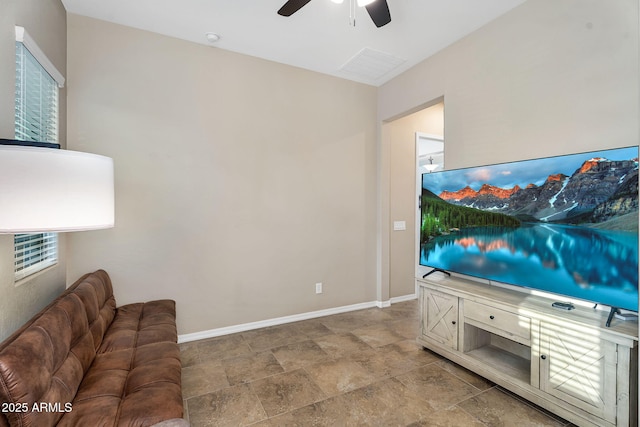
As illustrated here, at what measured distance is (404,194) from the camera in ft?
14.6

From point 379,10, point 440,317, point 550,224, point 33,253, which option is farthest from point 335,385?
point 379,10

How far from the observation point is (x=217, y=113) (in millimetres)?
3209

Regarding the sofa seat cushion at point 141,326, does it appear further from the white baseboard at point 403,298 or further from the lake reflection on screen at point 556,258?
the white baseboard at point 403,298

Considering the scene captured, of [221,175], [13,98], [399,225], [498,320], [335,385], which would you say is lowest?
[335,385]

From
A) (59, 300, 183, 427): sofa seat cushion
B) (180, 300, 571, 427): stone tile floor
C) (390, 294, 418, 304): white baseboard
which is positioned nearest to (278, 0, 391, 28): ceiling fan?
(59, 300, 183, 427): sofa seat cushion

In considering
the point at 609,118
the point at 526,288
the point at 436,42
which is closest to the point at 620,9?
the point at 609,118

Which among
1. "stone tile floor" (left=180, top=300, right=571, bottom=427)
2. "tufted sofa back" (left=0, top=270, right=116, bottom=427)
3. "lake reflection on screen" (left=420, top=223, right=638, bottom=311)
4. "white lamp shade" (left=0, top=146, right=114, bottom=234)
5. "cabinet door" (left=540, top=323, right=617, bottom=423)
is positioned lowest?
"stone tile floor" (left=180, top=300, right=571, bottom=427)

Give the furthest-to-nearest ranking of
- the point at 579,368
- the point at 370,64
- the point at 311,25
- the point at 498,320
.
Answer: the point at 370,64
the point at 311,25
the point at 498,320
the point at 579,368

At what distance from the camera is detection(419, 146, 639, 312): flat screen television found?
5.74ft

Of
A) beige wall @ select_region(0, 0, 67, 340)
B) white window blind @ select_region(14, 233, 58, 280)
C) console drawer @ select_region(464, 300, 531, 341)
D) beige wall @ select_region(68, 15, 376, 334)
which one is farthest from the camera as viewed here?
beige wall @ select_region(68, 15, 376, 334)

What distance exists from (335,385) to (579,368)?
1.56 meters

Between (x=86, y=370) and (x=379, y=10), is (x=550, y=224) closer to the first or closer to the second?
(x=379, y=10)

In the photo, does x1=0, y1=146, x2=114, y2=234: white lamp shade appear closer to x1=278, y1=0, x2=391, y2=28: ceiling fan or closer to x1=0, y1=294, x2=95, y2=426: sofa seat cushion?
x1=0, y1=294, x2=95, y2=426: sofa seat cushion

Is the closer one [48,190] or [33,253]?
[48,190]
